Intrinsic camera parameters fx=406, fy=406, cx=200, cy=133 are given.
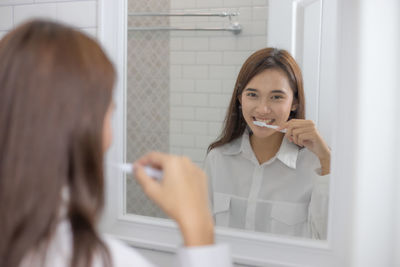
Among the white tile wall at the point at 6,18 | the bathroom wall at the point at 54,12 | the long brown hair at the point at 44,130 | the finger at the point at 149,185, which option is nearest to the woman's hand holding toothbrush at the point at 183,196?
the finger at the point at 149,185

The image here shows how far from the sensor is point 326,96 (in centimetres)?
96

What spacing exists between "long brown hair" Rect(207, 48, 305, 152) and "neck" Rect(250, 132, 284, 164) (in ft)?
0.19

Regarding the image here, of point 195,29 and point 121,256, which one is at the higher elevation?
point 195,29

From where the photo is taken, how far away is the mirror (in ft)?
3.34

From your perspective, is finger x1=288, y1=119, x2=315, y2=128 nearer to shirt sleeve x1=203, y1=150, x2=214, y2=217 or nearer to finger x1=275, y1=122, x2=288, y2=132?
finger x1=275, y1=122, x2=288, y2=132

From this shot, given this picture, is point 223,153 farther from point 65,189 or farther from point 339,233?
point 65,189

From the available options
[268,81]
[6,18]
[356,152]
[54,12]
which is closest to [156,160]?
[356,152]

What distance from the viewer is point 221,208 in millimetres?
1114

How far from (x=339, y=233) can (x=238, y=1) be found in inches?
24.4

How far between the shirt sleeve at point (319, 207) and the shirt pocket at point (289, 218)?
2cm

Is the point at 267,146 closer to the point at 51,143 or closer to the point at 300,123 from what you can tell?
the point at 300,123

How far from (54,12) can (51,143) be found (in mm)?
808

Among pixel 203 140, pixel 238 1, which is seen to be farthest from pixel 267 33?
pixel 203 140

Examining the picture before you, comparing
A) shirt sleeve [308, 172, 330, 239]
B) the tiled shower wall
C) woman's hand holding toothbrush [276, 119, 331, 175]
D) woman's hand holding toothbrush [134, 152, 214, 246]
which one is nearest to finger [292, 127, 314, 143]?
woman's hand holding toothbrush [276, 119, 331, 175]
